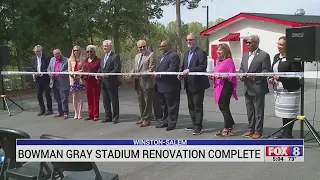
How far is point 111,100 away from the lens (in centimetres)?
812

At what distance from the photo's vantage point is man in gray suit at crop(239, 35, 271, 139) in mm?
5988

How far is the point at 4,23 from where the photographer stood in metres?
15.0

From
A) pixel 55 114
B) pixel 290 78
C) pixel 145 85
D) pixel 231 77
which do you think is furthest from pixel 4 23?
pixel 290 78

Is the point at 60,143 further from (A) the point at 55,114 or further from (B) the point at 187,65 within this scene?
(A) the point at 55,114

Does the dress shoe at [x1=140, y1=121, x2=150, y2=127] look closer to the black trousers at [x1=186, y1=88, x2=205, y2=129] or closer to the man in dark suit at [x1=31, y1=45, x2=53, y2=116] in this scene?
the black trousers at [x1=186, y1=88, x2=205, y2=129]

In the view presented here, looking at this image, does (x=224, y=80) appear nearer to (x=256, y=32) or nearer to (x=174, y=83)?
(x=174, y=83)

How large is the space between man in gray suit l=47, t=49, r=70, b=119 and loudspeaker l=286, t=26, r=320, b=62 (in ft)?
18.4

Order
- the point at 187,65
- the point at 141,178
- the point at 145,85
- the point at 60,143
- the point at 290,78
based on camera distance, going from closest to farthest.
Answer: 1. the point at 60,143
2. the point at 141,178
3. the point at 290,78
4. the point at 187,65
5. the point at 145,85

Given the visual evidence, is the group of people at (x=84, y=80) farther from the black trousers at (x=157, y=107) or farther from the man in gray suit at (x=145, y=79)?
the black trousers at (x=157, y=107)

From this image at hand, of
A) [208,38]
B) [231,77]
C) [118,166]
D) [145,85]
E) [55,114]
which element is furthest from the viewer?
[208,38]

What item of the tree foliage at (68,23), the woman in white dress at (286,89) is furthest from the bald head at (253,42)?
the tree foliage at (68,23)

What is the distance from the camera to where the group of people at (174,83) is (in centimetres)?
597

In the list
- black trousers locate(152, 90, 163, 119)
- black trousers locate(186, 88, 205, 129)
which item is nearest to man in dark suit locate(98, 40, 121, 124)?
black trousers locate(152, 90, 163, 119)

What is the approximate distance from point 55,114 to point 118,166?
4954mm
